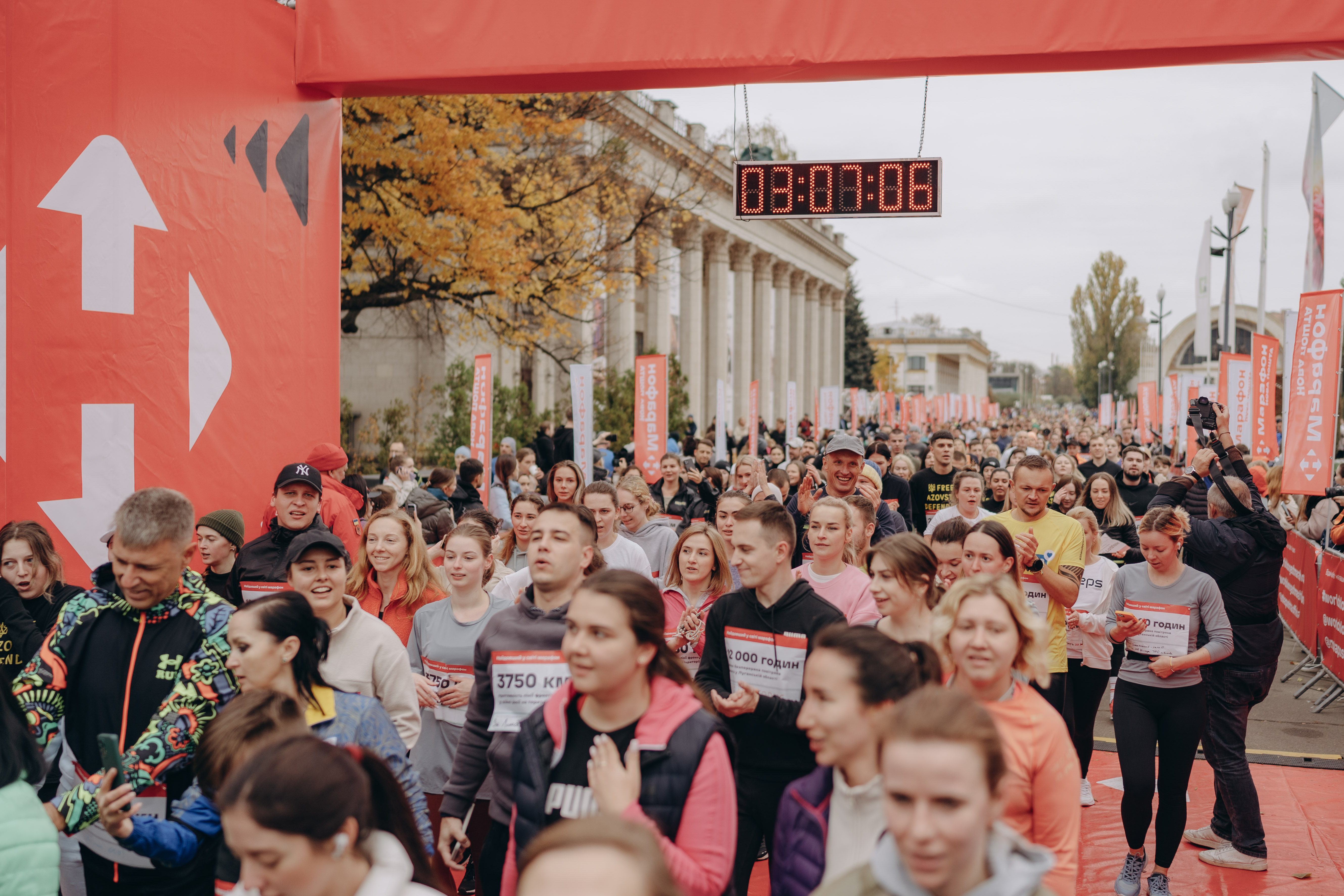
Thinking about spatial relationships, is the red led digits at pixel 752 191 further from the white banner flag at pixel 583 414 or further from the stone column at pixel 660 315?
the stone column at pixel 660 315

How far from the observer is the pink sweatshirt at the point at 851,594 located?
4832 millimetres

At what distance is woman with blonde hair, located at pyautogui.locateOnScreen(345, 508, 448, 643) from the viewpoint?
559 cm

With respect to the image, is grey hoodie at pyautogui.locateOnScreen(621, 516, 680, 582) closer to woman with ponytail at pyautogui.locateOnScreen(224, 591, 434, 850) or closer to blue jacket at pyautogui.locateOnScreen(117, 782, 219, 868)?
woman with ponytail at pyautogui.locateOnScreen(224, 591, 434, 850)

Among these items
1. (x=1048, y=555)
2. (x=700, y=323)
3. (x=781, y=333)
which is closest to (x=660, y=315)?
(x=700, y=323)

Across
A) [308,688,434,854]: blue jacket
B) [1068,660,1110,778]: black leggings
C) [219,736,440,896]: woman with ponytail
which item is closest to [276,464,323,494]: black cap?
[308,688,434,854]: blue jacket

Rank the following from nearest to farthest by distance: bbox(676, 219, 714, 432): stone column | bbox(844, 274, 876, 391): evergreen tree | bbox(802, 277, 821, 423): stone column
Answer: bbox(676, 219, 714, 432): stone column < bbox(802, 277, 821, 423): stone column < bbox(844, 274, 876, 391): evergreen tree

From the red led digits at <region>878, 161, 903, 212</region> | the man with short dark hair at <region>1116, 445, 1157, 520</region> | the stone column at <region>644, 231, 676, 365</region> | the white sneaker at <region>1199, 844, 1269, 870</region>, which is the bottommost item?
the white sneaker at <region>1199, 844, 1269, 870</region>

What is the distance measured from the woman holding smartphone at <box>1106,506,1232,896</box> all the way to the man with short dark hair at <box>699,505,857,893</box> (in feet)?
7.20

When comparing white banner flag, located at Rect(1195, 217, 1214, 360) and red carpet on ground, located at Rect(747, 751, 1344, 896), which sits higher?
white banner flag, located at Rect(1195, 217, 1214, 360)

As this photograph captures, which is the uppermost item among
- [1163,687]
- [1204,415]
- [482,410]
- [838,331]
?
[838,331]

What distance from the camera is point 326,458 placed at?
8.24m

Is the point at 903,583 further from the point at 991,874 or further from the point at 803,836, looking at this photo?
the point at 991,874

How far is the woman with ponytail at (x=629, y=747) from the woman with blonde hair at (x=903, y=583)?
153cm

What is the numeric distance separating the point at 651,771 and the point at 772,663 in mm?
1631
